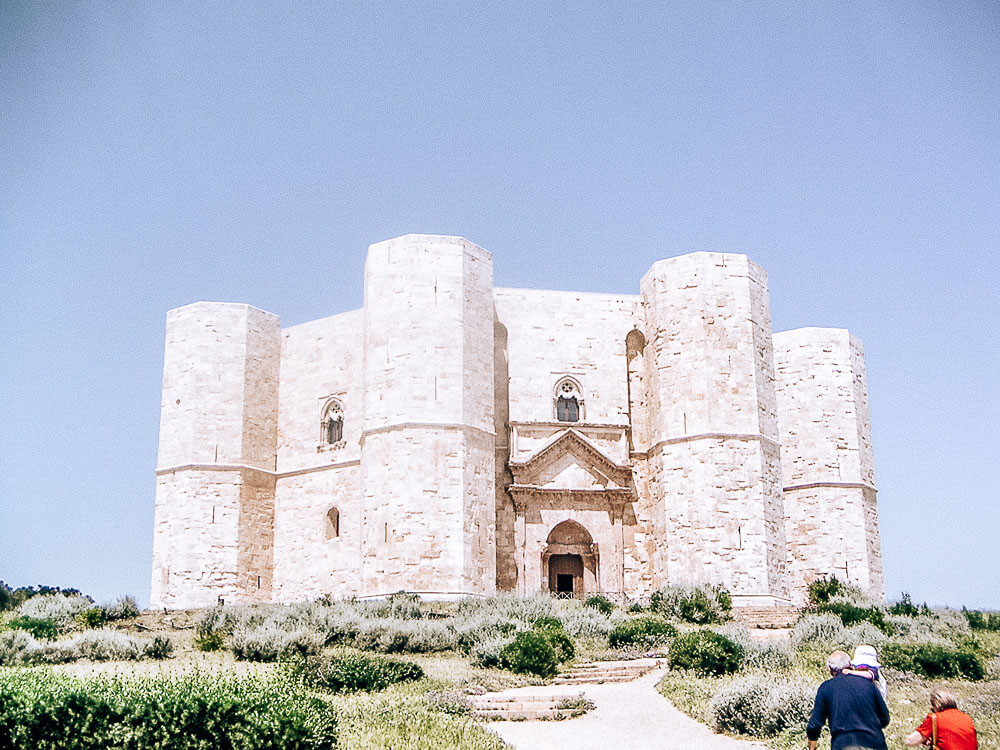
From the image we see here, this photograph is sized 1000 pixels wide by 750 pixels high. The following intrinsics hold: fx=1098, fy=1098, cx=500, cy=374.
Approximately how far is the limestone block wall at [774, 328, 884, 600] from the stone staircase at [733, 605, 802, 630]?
5.62 metres

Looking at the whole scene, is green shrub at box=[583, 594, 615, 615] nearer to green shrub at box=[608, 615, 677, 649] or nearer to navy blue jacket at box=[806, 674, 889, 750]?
green shrub at box=[608, 615, 677, 649]

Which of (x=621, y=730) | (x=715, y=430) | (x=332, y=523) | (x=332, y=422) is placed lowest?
(x=621, y=730)

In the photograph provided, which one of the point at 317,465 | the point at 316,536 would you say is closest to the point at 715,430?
the point at 317,465

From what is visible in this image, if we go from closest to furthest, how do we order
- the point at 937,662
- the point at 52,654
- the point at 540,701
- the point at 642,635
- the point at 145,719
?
1. the point at 145,719
2. the point at 540,701
3. the point at 937,662
4. the point at 52,654
5. the point at 642,635

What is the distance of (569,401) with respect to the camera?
29641mm

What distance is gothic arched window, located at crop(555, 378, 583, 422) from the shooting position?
29.5 metres

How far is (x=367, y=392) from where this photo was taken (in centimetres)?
2725

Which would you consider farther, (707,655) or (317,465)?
(317,465)

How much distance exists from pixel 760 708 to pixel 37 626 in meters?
14.4

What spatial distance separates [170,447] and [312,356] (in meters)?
4.64

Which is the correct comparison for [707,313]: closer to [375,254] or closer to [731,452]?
[731,452]

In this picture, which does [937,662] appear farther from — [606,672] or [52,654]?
[52,654]

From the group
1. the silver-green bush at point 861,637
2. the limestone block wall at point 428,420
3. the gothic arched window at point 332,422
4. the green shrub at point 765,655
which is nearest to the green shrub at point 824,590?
the limestone block wall at point 428,420

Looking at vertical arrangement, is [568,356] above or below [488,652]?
above
